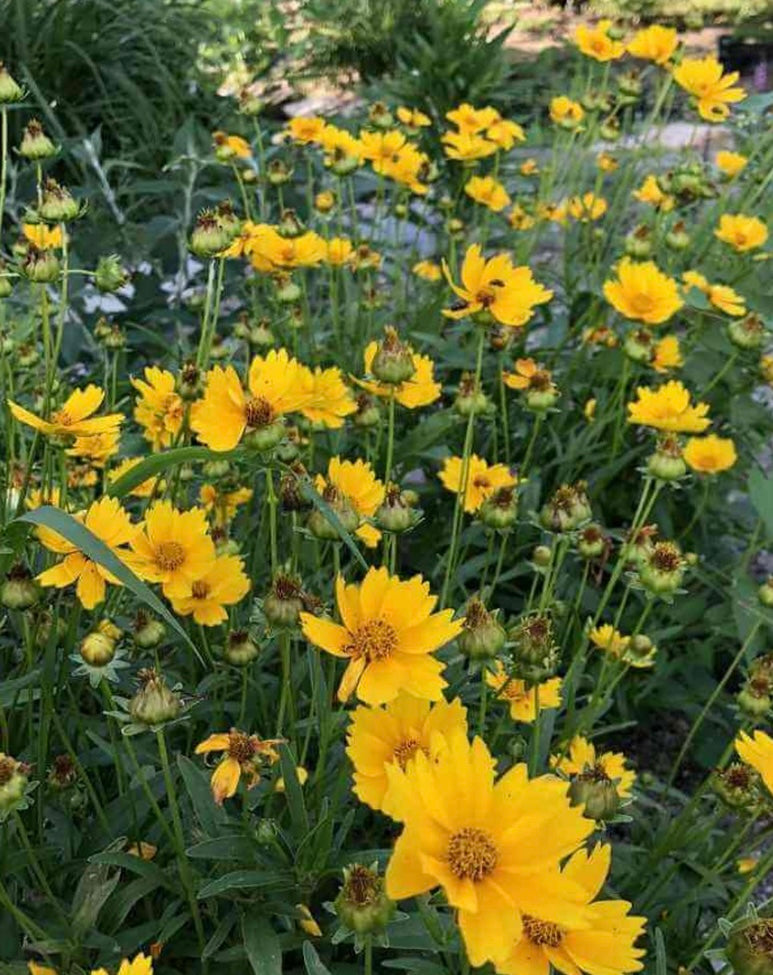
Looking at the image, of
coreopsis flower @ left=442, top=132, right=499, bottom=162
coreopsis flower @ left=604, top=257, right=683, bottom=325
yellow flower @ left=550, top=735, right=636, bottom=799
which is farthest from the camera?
coreopsis flower @ left=442, top=132, right=499, bottom=162

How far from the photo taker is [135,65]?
9.83 feet

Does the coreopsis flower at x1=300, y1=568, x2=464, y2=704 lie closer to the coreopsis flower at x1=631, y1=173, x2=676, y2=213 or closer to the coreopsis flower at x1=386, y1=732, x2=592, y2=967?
the coreopsis flower at x1=386, y1=732, x2=592, y2=967

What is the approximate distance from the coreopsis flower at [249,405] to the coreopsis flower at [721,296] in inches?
32.5

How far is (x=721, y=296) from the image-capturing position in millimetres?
1495

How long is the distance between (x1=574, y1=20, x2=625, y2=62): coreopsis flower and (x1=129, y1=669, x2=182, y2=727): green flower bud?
1.52 m

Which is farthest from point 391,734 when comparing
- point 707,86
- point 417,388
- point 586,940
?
point 707,86

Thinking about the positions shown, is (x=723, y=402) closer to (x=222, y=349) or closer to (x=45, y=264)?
(x=222, y=349)

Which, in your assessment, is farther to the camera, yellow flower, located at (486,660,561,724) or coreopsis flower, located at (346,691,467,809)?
yellow flower, located at (486,660,561,724)

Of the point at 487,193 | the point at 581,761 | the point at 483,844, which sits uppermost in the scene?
the point at 483,844

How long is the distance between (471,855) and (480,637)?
0.77 feet

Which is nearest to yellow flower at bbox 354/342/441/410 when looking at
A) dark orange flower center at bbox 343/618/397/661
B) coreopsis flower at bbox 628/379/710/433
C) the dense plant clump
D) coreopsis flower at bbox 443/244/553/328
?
the dense plant clump

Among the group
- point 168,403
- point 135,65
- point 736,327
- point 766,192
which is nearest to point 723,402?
point 736,327

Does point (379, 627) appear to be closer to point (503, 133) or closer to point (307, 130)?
point (307, 130)

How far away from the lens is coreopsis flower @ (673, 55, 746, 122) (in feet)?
5.65
